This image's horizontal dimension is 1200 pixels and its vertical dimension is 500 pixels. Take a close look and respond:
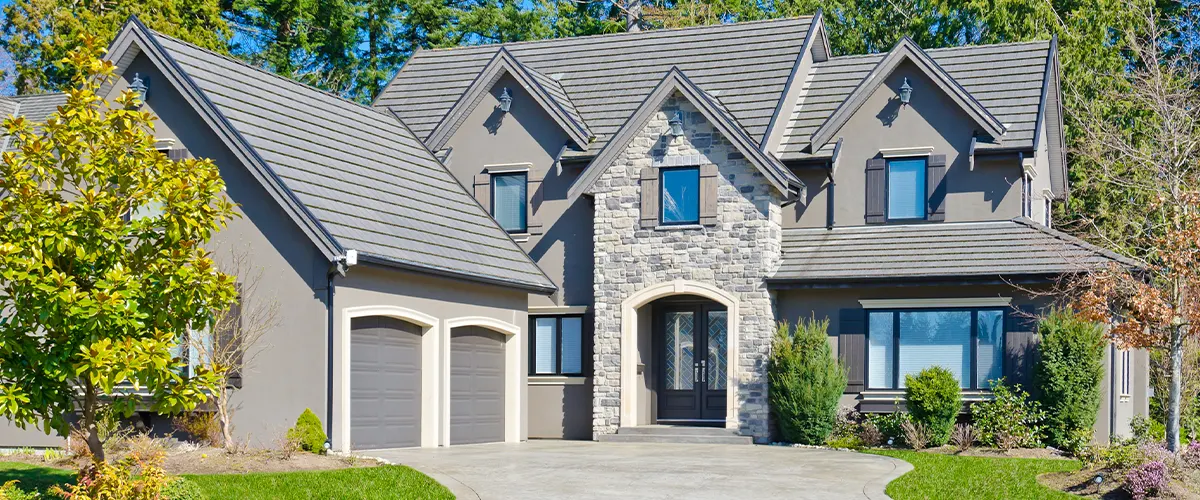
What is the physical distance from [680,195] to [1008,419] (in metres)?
6.89

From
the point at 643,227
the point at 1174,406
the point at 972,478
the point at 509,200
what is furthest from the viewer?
the point at 509,200

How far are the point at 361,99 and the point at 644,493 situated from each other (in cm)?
2827

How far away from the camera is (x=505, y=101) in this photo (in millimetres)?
27359

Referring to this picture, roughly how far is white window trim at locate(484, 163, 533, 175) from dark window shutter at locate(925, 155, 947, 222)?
7586 millimetres

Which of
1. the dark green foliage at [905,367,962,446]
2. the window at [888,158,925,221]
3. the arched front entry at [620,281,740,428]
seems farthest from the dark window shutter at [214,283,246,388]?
the window at [888,158,925,221]

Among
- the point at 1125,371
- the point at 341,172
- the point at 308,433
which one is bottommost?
the point at 308,433

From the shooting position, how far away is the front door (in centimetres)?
2595

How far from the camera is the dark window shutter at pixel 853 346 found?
969 inches

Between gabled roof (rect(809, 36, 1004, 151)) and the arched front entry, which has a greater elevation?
gabled roof (rect(809, 36, 1004, 151))

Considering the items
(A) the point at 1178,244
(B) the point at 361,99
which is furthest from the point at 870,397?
(B) the point at 361,99

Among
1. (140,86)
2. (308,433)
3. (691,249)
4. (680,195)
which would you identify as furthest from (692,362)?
(140,86)

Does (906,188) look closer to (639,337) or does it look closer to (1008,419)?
(1008,419)

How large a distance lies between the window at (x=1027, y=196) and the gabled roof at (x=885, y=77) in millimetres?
1138

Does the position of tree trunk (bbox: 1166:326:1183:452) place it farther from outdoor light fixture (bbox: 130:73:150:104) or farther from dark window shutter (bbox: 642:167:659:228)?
outdoor light fixture (bbox: 130:73:150:104)
